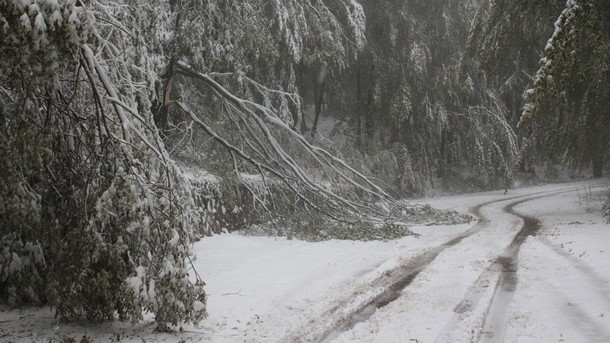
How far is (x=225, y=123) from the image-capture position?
11.1m

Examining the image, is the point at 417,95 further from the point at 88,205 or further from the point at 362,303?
the point at 88,205

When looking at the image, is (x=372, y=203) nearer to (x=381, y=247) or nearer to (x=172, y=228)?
(x=381, y=247)

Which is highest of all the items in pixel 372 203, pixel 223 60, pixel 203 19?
pixel 203 19

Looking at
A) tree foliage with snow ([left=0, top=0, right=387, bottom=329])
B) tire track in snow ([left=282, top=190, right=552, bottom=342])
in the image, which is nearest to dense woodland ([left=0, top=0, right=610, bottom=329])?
tree foliage with snow ([left=0, top=0, right=387, bottom=329])

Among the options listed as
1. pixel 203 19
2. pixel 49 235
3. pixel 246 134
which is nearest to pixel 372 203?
pixel 246 134

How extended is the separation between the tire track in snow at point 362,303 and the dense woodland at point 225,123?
3.79ft

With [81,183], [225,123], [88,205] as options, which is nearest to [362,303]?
[88,205]

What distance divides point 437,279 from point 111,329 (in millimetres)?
4158

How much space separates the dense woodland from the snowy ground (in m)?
0.46

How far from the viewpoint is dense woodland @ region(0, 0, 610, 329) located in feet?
14.1

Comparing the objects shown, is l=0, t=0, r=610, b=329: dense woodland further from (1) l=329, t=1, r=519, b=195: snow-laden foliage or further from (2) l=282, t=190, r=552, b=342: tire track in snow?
(2) l=282, t=190, r=552, b=342: tire track in snow

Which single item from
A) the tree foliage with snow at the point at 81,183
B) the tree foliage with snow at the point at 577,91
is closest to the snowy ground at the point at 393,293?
the tree foliage with snow at the point at 81,183

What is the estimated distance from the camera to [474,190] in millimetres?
26500

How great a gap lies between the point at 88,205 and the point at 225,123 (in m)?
6.91
